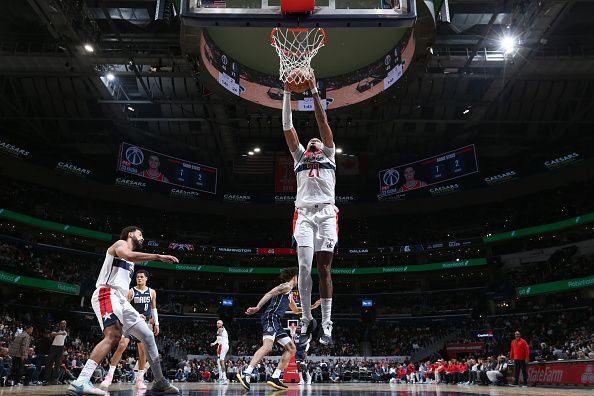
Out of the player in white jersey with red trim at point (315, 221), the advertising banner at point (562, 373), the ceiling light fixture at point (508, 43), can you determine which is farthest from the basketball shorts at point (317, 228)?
the ceiling light fixture at point (508, 43)

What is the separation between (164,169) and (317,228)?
25.8 metres

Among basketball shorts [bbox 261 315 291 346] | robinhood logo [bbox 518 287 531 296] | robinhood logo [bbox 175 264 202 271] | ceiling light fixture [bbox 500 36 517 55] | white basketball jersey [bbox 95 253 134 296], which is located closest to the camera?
white basketball jersey [bbox 95 253 134 296]

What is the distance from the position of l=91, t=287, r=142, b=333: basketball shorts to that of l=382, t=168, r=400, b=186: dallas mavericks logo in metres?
26.9

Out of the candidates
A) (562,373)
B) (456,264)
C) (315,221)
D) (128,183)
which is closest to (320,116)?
(315,221)

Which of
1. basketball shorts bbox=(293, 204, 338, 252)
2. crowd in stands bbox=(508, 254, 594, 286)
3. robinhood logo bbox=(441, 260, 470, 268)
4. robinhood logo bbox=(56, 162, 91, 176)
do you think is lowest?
basketball shorts bbox=(293, 204, 338, 252)

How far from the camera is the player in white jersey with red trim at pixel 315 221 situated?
223 inches

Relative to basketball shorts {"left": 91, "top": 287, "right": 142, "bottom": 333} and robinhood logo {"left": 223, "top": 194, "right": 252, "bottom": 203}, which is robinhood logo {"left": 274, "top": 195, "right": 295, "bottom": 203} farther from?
basketball shorts {"left": 91, "top": 287, "right": 142, "bottom": 333}

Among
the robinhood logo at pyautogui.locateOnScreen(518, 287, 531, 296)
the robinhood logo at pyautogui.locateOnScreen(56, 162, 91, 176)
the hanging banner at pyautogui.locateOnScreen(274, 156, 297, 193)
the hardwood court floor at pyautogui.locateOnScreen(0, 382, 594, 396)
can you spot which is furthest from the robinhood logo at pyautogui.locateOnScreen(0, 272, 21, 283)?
the robinhood logo at pyautogui.locateOnScreen(518, 287, 531, 296)

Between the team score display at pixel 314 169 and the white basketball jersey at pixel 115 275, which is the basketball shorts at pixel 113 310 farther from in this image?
the team score display at pixel 314 169

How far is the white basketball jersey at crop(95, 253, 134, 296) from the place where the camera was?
623 centimetres

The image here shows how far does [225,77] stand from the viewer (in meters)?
14.6

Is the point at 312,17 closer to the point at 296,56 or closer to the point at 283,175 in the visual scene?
the point at 296,56

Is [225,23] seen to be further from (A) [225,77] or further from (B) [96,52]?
(B) [96,52]

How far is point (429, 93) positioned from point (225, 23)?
2057cm
